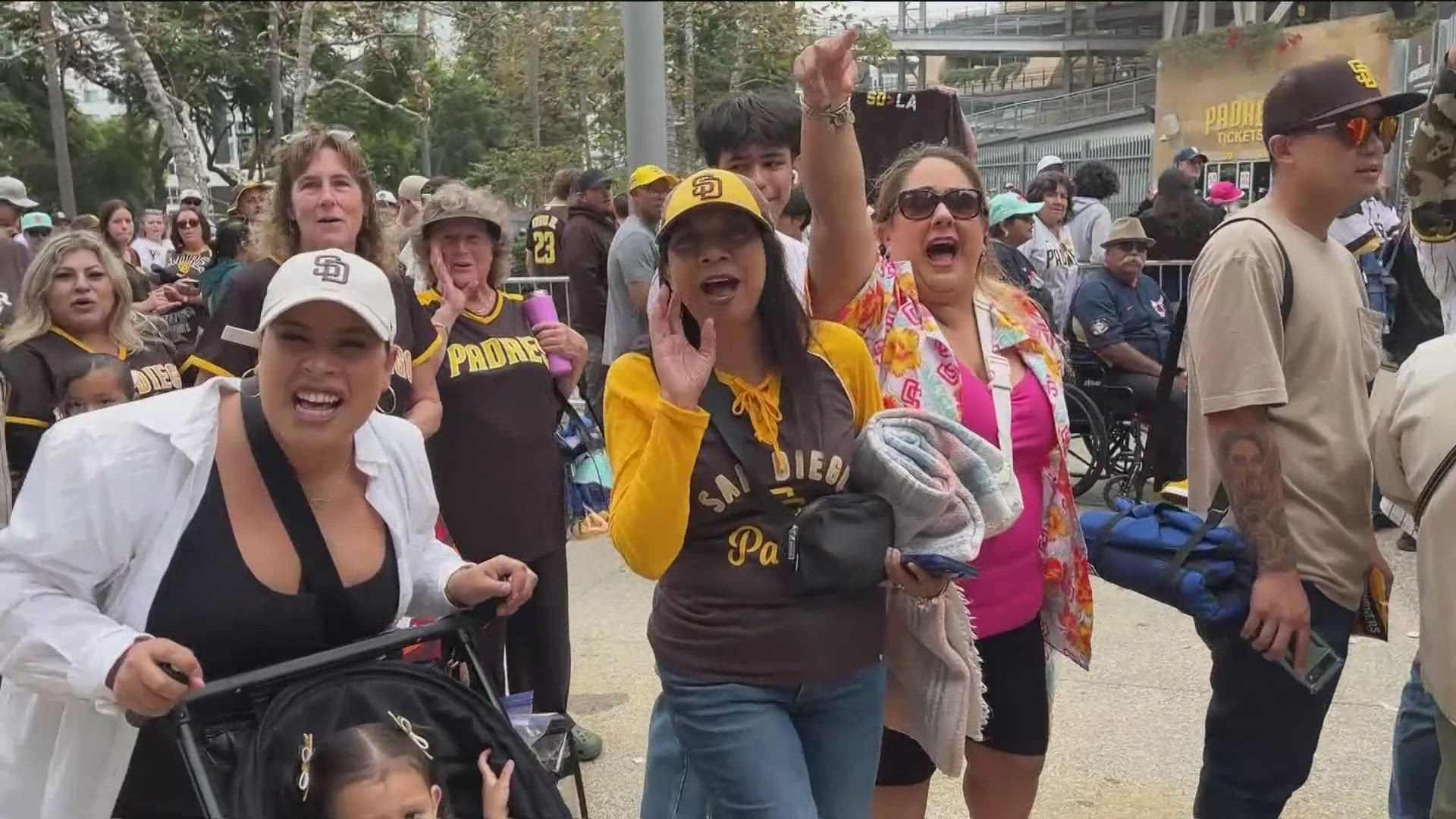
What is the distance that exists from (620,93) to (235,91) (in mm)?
17041

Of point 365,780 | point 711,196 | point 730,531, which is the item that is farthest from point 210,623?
point 711,196

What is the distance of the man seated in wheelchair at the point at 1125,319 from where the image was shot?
7.07 m

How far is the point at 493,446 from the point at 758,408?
1.63 m

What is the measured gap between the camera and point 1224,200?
36.8 ft

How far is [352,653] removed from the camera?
77.2 inches

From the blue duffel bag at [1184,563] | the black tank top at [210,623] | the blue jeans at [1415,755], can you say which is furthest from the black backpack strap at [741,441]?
the blue jeans at [1415,755]

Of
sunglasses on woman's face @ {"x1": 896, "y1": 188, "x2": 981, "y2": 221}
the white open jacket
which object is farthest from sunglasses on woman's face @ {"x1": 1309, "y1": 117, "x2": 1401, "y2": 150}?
the white open jacket

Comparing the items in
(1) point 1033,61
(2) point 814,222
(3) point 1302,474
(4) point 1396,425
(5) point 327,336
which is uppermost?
(1) point 1033,61

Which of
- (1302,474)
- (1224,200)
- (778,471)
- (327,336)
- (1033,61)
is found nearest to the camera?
(327,336)

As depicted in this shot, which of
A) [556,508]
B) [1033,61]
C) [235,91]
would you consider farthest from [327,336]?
[1033,61]

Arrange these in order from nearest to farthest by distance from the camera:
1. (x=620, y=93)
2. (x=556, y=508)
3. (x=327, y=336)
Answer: (x=327, y=336), (x=556, y=508), (x=620, y=93)

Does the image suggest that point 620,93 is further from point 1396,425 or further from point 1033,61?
point 1033,61

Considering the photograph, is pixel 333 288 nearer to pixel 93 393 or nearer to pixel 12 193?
pixel 93 393

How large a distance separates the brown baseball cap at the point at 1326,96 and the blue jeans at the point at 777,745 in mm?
1521
